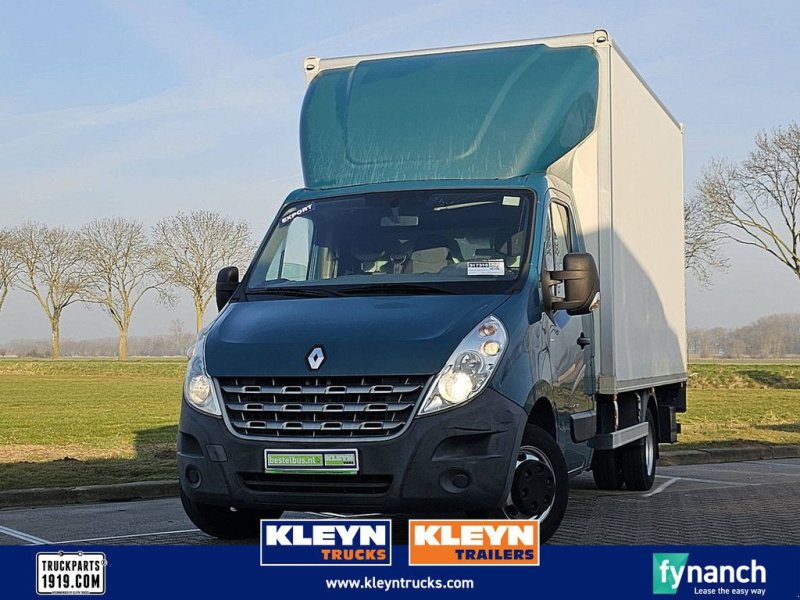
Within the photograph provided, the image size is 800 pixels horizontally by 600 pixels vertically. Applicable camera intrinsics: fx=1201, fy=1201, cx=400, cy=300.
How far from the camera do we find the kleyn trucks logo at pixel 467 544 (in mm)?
5875

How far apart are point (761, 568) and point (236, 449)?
2.96 metres

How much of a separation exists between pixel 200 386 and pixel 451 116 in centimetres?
301

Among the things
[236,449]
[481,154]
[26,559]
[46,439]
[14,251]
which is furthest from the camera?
[14,251]

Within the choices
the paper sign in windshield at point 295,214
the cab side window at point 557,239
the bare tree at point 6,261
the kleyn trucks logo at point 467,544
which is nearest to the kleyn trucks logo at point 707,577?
the kleyn trucks logo at point 467,544

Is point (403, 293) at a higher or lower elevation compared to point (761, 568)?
higher

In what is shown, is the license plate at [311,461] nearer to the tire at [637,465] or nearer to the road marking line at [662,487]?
the road marking line at [662,487]

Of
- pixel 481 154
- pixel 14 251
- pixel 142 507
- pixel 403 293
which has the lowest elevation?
pixel 142 507

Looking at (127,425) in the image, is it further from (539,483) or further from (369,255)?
(539,483)

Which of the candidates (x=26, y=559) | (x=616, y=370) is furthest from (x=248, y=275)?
(x=616, y=370)

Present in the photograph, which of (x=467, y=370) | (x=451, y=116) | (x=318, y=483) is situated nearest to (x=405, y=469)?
(x=318, y=483)

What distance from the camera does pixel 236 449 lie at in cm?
690

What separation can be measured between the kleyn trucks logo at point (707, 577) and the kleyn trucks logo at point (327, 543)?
1301 millimetres

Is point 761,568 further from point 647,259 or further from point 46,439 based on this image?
point 46,439

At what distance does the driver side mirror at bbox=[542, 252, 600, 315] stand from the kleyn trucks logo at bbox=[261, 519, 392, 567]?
7.76ft
